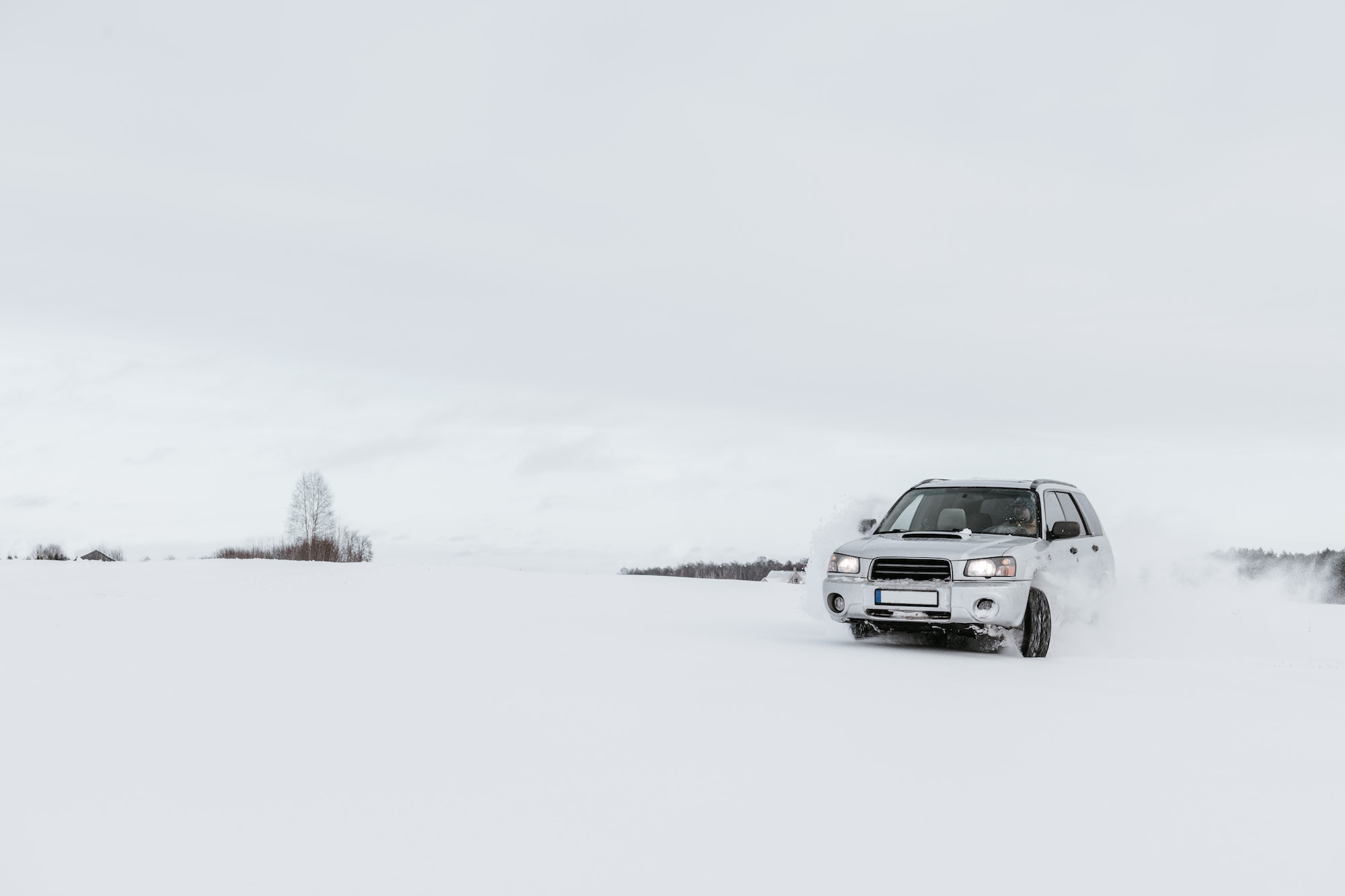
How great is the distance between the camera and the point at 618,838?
4188mm

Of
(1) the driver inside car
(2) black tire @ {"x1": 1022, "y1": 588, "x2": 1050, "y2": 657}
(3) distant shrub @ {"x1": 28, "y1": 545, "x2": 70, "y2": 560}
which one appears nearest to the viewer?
(2) black tire @ {"x1": 1022, "y1": 588, "x2": 1050, "y2": 657}

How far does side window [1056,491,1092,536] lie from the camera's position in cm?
1293

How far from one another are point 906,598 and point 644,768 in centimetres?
616

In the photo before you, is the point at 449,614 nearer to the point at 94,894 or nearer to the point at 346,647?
the point at 346,647

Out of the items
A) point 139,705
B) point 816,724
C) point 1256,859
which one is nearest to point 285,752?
point 139,705

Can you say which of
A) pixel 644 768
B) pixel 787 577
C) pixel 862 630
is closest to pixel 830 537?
pixel 862 630

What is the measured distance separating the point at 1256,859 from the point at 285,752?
15.0 feet

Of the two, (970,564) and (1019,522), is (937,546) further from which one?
(1019,522)

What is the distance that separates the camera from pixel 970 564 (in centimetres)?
1078

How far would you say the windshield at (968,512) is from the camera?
1202 cm

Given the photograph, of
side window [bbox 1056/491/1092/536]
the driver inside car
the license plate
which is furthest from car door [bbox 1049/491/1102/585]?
the license plate

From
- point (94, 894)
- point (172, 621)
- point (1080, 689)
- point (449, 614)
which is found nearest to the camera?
point (94, 894)

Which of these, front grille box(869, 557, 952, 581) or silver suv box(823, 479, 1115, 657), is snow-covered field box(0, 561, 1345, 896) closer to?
silver suv box(823, 479, 1115, 657)

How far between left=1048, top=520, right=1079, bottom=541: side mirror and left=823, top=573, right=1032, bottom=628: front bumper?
35.8 inches
